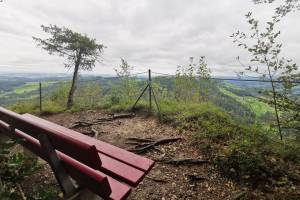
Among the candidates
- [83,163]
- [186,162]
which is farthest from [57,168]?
[186,162]

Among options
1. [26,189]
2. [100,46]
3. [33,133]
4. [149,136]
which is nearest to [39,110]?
[100,46]

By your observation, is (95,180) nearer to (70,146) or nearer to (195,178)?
(70,146)

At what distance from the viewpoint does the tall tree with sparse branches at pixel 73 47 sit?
1316 centimetres

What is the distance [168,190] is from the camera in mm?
3902

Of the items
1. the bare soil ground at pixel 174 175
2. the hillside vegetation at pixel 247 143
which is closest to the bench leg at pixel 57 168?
the bare soil ground at pixel 174 175

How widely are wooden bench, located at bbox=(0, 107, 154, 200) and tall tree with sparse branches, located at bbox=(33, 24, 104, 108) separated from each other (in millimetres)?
11000

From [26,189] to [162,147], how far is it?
9.77ft

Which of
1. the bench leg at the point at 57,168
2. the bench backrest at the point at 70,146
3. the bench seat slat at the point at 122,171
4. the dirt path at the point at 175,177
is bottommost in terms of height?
the dirt path at the point at 175,177

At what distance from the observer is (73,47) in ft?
43.9

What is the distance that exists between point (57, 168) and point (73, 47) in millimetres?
12496

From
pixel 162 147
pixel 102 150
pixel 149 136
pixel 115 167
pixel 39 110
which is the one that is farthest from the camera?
pixel 39 110

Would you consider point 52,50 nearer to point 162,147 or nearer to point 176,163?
point 162,147

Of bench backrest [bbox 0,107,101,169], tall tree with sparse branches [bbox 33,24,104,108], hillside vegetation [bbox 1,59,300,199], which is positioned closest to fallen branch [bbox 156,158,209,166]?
hillside vegetation [bbox 1,59,300,199]

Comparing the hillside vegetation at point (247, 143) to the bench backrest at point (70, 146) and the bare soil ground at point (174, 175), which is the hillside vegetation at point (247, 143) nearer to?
the bare soil ground at point (174, 175)
